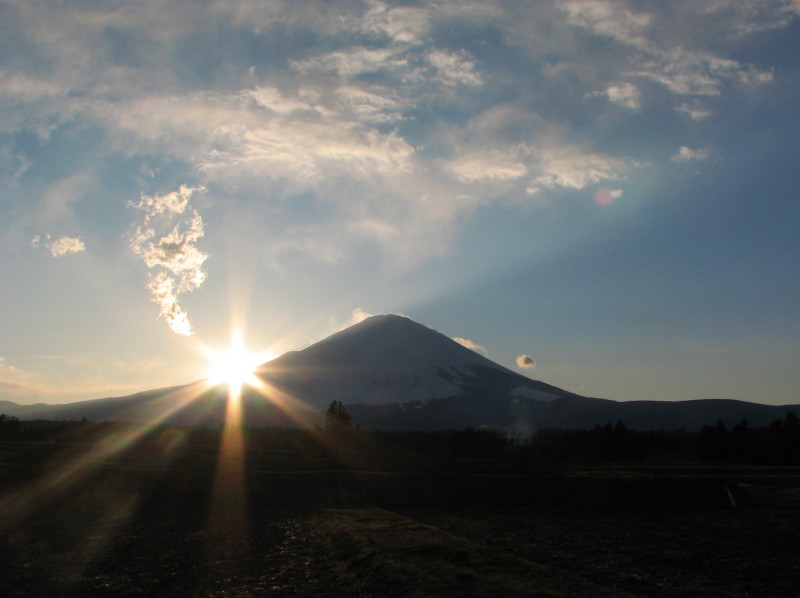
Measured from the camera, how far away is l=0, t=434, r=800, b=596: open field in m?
19.4

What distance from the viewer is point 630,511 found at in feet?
130

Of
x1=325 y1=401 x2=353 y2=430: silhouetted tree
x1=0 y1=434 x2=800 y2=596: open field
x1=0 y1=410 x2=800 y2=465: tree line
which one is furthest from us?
x1=325 y1=401 x2=353 y2=430: silhouetted tree

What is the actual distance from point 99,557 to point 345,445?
6675 centimetres

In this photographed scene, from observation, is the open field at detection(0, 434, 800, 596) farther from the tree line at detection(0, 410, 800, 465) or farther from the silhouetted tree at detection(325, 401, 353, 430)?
the silhouetted tree at detection(325, 401, 353, 430)

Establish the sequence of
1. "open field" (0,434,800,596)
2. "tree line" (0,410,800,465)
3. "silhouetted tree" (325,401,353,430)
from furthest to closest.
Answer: "silhouetted tree" (325,401,353,430) → "tree line" (0,410,800,465) → "open field" (0,434,800,596)

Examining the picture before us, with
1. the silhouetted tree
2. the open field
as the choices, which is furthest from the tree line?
the open field

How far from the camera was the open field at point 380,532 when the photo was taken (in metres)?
19.4

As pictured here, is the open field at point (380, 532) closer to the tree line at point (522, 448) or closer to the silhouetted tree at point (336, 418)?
the tree line at point (522, 448)

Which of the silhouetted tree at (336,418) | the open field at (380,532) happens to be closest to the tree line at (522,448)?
the silhouetted tree at (336,418)

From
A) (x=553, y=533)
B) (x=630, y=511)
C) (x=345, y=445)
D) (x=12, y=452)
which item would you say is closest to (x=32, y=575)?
(x=553, y=533)

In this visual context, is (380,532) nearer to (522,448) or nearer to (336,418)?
(336,418)

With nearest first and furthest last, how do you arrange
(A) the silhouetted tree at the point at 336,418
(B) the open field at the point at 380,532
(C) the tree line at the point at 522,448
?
(B) the open field at the point at 380,532, (C) the tree line at the point at 522,448, (A) the silhouetted tree at the point at 336,418

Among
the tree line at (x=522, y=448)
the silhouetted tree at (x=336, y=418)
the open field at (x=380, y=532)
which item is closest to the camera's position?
the open field at (x=380, y=532)

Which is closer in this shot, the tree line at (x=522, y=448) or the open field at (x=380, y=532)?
the open field at (x=380, y=532)
